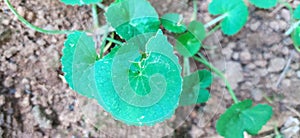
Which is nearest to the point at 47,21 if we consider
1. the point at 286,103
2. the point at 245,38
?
the point at 245,38

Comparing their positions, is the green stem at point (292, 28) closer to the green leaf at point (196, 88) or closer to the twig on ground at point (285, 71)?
Answer: the twig on ground at point (285, 71)

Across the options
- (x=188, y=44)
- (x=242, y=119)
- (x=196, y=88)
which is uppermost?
(x=188, y=44)

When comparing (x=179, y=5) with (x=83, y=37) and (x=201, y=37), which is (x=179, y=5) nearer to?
(x=201, y=37)

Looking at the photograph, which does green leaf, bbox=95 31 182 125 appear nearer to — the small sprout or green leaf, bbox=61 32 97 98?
green leaf, bbox=61 32 97 98

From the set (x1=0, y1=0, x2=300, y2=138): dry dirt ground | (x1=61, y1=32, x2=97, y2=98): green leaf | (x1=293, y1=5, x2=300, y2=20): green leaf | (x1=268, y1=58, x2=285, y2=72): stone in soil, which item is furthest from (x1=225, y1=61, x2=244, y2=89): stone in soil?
(x1=61, y1=32, x2=97, y2=98): green leaf

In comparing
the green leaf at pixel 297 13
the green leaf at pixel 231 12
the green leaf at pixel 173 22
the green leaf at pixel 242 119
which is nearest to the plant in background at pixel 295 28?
the green leaf at pixel 297 13

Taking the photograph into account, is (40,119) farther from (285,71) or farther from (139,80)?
(285,71)

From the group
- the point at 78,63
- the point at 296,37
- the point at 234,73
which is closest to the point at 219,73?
the point at 234,73
